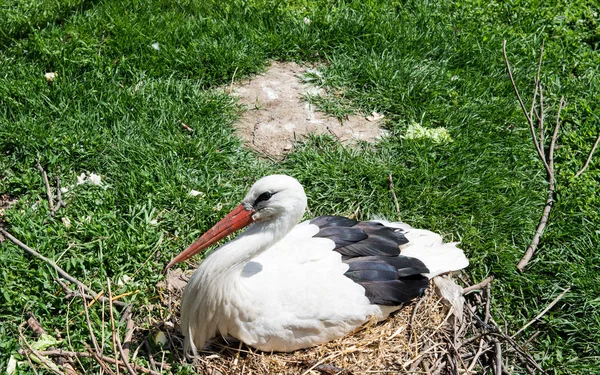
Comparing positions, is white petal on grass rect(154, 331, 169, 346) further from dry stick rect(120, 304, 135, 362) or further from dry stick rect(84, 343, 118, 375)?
dry stick rect(84, 343, 118, 375)

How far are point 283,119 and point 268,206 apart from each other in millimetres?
2162

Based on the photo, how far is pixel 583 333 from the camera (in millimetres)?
3979

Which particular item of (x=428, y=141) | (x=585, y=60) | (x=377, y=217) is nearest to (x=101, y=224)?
(x=377, y=217)

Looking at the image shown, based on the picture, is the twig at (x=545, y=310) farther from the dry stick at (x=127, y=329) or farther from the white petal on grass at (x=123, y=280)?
the white petal on grass at (x=123, y=280)

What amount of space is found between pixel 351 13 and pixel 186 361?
3669 mm

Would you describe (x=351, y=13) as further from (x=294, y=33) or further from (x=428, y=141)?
(x=428, y=141)

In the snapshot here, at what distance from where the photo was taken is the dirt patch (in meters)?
5.02

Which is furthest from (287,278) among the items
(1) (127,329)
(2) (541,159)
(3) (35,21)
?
(3) (35,21)

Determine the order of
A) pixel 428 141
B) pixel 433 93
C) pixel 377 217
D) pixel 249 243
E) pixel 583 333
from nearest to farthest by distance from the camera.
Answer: pixel 249 243
pixel 583 333
pixel 377 217
pixel 428 141
pixel 433 93

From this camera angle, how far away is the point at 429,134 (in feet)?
16.4

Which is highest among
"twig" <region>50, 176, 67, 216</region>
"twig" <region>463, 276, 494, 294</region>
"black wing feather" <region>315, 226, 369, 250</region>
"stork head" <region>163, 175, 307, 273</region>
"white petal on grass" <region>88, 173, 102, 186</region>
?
"stork head" <region>163, 175, 307, 273</region>

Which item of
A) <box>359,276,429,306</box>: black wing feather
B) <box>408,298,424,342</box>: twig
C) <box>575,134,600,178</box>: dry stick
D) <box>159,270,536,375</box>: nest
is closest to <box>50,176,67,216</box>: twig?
<box>159,270,536,375</box>: nest

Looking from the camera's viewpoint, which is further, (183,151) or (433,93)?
(433,93)

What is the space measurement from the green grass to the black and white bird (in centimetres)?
66
